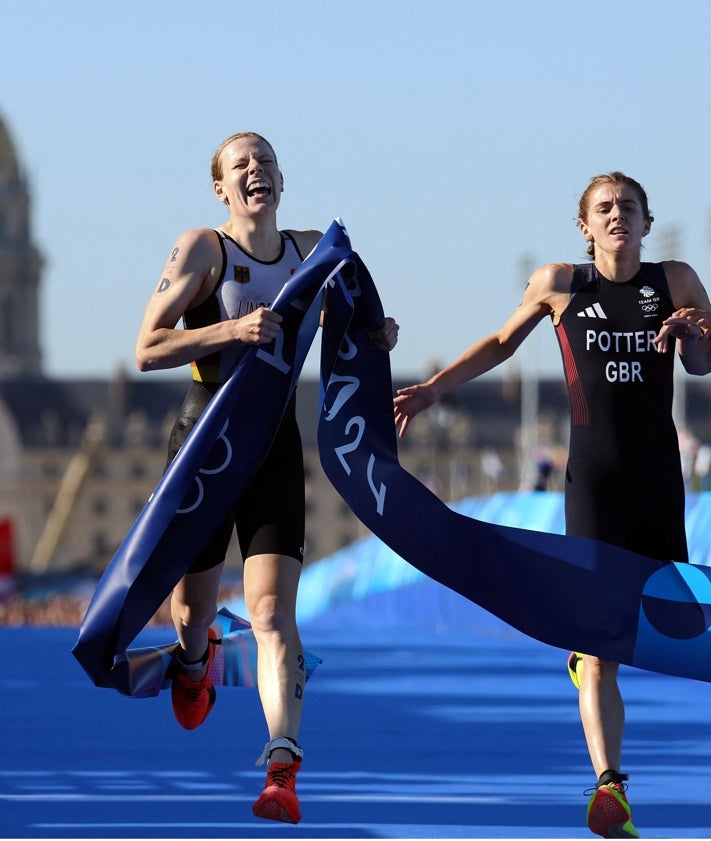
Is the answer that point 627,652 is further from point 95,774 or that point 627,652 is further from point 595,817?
point 95,774

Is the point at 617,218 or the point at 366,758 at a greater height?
the point at 617,218

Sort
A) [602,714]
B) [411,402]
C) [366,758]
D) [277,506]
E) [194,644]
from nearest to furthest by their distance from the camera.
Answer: [602,714] → [277,506] → [411,402] → [194,644] → [366,758]

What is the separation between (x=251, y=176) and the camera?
22.3 ft

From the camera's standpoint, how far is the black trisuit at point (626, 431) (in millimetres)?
6637

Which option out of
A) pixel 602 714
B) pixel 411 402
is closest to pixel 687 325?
pixel 411 402

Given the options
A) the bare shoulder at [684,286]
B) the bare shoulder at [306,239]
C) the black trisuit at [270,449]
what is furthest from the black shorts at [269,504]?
the bare shoulder at [684,286]

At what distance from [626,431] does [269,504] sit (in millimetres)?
1071

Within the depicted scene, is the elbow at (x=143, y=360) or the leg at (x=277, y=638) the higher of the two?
the elbow at (x=143, y=360)

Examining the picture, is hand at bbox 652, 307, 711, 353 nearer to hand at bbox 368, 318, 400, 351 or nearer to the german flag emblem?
hand at bbox 368, 318, 400, 351

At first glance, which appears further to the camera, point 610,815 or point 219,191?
point 219,191

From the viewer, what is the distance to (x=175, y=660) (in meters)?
7.27

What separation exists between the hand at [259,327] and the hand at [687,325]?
112cm

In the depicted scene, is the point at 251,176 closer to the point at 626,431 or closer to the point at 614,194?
the point at 614,194

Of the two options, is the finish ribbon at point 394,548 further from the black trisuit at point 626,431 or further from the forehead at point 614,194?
the forehead at point 614,194
